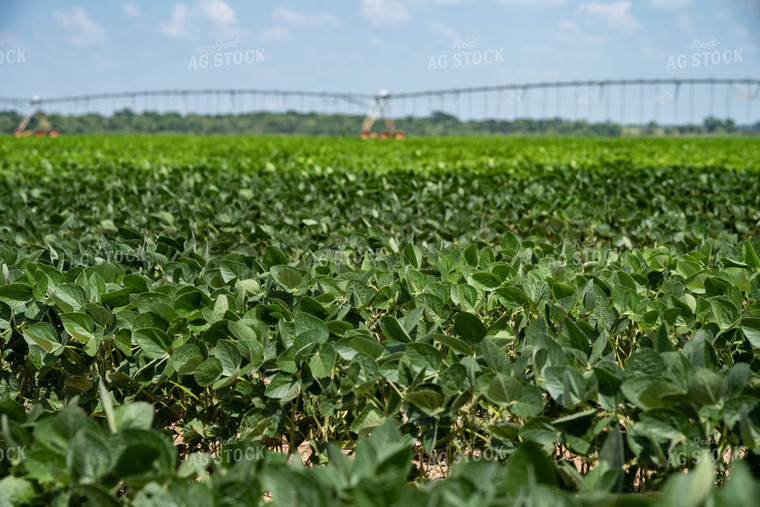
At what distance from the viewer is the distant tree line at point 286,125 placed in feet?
208

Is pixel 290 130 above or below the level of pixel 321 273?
above

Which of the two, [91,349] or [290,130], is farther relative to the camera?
[290,130]

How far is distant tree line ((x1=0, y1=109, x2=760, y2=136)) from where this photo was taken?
208 ft

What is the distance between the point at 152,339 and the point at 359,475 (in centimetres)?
104

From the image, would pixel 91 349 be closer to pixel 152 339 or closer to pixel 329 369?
pixel 152 339

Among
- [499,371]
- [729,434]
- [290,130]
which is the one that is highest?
[290,130]

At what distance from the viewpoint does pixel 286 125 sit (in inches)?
2591

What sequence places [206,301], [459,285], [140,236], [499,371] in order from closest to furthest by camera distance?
[499,371] → [206,301] → [459,285] → [140,236]

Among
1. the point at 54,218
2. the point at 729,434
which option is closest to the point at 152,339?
the point at 729,434

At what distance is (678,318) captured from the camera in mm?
2166

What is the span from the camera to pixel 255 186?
6477 mm

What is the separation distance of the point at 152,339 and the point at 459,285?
106 cm

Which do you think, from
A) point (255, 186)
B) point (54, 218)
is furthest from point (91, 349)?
point (255, 186)

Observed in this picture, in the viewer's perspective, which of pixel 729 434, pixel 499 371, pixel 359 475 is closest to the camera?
pixel 359 475
